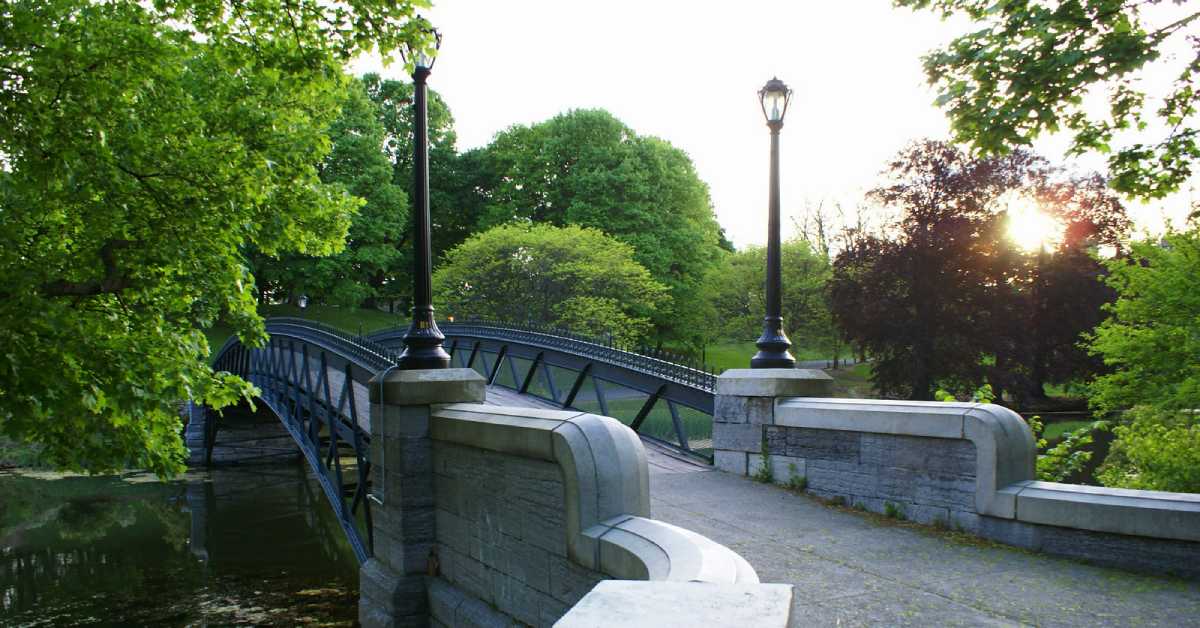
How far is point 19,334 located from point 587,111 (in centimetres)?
3950

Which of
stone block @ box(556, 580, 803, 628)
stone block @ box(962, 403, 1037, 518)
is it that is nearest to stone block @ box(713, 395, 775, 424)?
stone block @ box(962, 403, 1037, 518)

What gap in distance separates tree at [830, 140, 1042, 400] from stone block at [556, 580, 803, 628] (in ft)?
90.0

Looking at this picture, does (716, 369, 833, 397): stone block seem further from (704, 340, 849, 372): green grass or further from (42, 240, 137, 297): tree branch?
(704, 340, 849, 372): green grass

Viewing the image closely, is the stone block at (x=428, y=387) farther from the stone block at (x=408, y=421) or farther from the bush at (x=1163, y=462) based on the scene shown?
the bush at (x=1163, y=462)

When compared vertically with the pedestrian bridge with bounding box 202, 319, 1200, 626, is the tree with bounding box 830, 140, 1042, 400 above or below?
above

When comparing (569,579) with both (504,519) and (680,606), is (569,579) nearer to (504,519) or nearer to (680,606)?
(504,519)

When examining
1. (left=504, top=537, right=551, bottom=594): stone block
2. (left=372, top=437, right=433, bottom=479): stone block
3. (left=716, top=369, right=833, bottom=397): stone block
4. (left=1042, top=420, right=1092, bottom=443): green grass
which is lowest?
(left=1042, top=420, right=1092, bottom=443): green grass

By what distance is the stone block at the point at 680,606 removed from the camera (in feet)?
9.27

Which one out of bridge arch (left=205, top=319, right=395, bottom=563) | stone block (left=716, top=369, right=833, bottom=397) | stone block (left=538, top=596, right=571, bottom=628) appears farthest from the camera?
bridge arch (left=205, top=319, right=395, bottom=563)

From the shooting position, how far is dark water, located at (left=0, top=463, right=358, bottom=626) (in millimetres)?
15492

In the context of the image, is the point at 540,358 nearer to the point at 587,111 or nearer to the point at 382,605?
the point at 382,605

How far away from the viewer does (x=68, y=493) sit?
26.1 metres

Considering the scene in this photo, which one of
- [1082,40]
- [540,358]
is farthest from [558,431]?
[540,358]

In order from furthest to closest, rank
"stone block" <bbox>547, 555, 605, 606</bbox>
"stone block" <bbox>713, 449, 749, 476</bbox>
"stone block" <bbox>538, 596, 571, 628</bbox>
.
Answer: "stone block" <bbox>713, 449, 749, 476</bbox>
"stone block" <bbox>538, 596, 571, 628</bbox>
"stone block" <bbox>547, 555, 605, 606</bbox>
